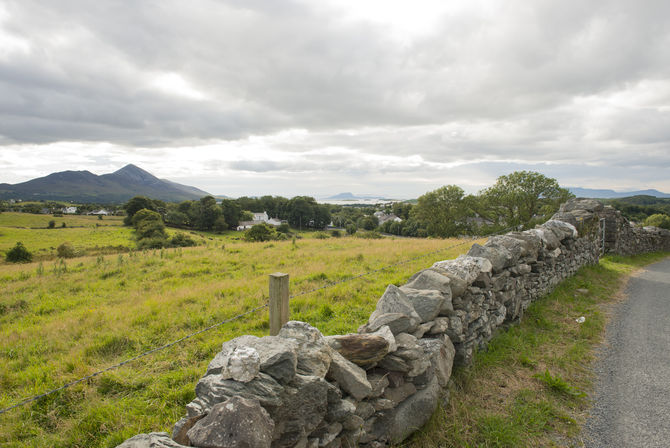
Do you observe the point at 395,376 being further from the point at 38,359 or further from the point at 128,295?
the point at 128,295

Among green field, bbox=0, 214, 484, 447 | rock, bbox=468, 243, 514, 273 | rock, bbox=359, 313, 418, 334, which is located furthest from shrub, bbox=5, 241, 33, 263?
rock, bbox=468, 243, 514, 273

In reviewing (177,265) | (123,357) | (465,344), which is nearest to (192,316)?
(123,357)

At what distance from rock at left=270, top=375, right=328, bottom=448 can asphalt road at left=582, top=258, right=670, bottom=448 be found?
10.9 ft

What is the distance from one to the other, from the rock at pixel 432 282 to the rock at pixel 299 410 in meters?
2.48

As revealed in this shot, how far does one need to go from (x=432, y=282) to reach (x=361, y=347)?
187cm

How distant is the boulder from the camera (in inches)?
123

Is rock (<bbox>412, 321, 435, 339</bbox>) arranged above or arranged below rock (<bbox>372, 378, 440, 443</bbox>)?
above

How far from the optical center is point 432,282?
15.0 feet

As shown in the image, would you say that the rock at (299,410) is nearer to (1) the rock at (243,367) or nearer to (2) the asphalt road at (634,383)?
(1) the rock at (243,367)

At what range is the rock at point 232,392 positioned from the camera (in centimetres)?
220

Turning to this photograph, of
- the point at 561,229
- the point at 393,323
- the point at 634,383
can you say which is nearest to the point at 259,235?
the point at 561,229

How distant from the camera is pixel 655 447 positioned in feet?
11.1

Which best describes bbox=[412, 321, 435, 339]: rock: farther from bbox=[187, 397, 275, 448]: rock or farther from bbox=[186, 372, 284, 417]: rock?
bbox=[187, 397, 275, 448]: rock

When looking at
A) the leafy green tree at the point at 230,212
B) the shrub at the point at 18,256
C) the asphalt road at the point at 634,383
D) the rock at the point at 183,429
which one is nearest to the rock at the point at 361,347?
the rock at the point at 183,429
